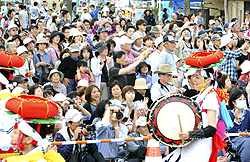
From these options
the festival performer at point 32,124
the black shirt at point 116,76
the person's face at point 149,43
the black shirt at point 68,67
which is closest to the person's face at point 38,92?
the black shirt at point 116,76

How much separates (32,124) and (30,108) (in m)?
0.19

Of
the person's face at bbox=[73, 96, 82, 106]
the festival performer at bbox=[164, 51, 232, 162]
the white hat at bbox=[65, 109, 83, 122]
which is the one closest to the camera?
the festival performer at bbox=[164, 51, 232, 162]

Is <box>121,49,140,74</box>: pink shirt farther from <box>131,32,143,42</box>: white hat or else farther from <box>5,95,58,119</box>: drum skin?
<box>5,95,58,119</box>: drum skin

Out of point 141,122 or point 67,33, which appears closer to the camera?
point 141,122

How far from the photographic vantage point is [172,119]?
4.56 m

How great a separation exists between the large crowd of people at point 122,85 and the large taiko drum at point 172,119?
133mm

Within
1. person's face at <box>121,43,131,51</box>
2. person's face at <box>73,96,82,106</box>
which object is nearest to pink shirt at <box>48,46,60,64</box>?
person's face at <box>121,43,131,51</box>

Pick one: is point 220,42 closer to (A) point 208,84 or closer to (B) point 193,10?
(A) point 208,84

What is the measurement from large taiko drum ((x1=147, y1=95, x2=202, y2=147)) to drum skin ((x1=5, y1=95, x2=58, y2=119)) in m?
1.37

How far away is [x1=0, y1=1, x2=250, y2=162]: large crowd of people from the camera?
496 centimetres

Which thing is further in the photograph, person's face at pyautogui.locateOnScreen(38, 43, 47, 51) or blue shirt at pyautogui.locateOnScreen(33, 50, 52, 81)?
person's face at pyautogui.locateOnScreen(38, 43, 47, 51)

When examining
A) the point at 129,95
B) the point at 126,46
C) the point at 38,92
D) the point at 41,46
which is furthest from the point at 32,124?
the point at 41,46

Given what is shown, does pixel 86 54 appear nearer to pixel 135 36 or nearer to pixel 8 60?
pixel 135 36

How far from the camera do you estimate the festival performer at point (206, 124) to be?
446cm
